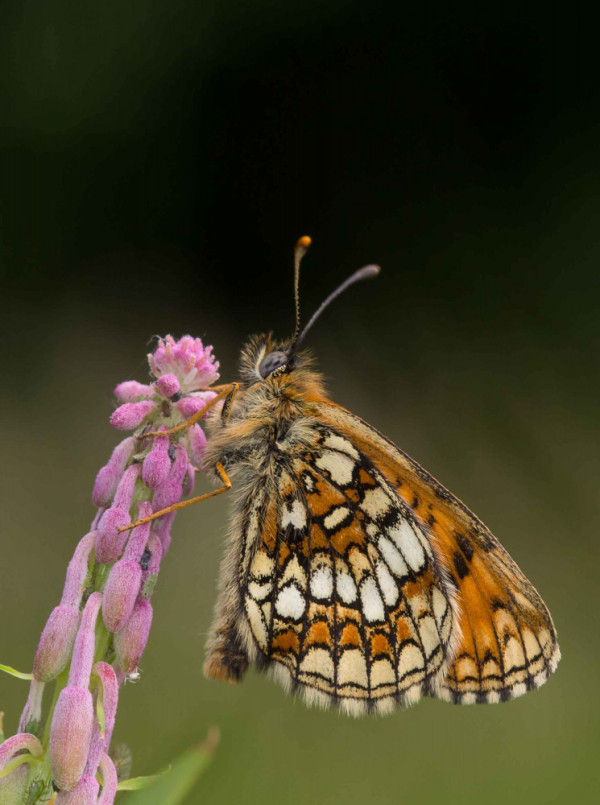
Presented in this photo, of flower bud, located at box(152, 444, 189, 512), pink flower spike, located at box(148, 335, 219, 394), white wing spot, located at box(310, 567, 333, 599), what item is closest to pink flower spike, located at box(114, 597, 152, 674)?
flower bud, located at box(152, 444, 189, 512)

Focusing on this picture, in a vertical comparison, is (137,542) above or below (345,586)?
below

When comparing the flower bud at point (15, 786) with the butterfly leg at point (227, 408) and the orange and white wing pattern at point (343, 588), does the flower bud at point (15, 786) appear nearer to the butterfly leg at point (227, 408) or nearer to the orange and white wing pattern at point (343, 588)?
the orange and white wing pattern at point (343, 588)

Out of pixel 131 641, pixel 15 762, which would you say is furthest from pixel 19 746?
pixel 131 641

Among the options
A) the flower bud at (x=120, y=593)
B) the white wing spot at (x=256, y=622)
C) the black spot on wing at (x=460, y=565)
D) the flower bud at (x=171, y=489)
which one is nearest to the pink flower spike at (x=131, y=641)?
the flower bud at (x=120, y=593)

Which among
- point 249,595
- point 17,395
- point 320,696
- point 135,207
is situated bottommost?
point 320,696

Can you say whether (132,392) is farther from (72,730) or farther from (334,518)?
(334,518)

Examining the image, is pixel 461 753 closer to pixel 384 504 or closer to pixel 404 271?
pixel 384 504

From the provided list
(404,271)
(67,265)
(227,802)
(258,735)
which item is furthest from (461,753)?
(67,265)
